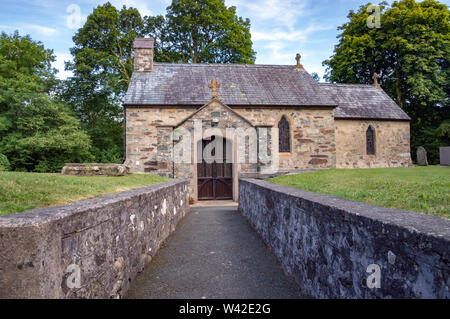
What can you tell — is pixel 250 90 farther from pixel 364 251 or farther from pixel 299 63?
pixel 364 251

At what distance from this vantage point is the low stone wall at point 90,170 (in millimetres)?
6980

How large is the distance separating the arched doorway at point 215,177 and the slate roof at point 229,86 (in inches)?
133

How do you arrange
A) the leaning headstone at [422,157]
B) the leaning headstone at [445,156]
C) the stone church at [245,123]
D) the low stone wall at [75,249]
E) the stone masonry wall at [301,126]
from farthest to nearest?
the leaning headstone at [422,157]
the leaning headstone at [445,156]
the stone masonry wall at [301,126]
the stone church at [245,123]
the low stone wall at [75,249]

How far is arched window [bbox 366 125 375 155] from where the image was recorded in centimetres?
1755

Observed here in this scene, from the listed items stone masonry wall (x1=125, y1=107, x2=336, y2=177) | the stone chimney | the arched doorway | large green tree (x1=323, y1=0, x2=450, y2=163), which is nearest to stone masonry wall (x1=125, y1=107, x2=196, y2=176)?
stone masonry wall (x1=125, y1=107, x2=336, y2=177)

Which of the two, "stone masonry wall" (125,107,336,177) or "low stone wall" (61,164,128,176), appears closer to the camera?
"low stone wall" (61,164,128,176)

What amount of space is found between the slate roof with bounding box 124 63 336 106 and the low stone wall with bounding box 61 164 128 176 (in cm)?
736

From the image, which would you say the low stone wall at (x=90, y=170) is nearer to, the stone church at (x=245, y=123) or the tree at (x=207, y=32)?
the stone church at (x=245, y=123)

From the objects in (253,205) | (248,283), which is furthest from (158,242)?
(253,205)

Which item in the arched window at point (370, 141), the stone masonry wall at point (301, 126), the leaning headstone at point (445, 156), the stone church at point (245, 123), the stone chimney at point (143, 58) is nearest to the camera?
the stone church at point (245, 123)

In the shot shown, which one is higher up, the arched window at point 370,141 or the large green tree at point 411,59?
the large green tree at point 411,59

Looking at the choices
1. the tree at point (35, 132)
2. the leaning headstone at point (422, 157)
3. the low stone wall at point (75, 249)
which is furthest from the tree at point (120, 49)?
the low stone wall at point (75, 249)

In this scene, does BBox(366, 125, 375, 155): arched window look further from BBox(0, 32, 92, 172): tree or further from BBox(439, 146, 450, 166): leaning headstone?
BBox(0, 32, 92, 172): tree

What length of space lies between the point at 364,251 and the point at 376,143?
18313 mm
